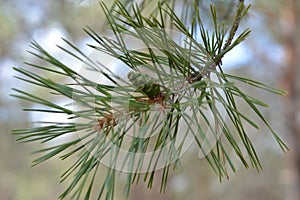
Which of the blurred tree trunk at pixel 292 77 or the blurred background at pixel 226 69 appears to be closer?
the blurred background at pixel 226 69

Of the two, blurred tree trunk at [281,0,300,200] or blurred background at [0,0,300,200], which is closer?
blurred background at [0,0,300,200]

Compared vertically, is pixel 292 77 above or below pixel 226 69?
below

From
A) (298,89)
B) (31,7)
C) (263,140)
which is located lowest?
(263,140)

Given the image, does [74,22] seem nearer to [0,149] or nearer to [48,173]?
[0,149]

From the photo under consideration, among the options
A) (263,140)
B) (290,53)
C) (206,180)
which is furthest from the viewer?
(206,180)

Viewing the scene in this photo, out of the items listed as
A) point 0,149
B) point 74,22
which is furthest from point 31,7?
point 0,149
